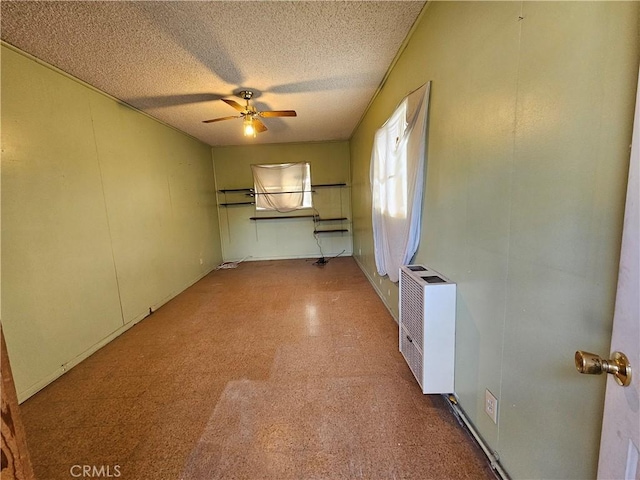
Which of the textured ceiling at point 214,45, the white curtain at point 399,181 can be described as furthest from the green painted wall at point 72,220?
the white curtain at point 399,181

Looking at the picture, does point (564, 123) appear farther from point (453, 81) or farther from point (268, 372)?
point (268, 372)

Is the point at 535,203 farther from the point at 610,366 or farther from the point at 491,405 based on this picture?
the point at 491,405

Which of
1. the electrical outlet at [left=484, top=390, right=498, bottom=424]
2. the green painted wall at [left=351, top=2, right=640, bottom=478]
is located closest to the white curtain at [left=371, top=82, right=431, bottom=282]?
the green painted wall at [left=351, top=2, right=640, bottom=478]

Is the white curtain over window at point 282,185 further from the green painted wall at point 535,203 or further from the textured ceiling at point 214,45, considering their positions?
the green painted wall at point 535,203

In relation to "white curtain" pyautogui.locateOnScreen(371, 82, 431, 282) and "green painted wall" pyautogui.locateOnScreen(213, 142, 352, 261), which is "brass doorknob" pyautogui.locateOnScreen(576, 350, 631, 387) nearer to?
"white curtain" pyautogui.locateOnScreen(371, 82, 431, 282)

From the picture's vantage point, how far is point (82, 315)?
2.32m

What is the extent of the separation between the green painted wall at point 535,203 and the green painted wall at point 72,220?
2948mm

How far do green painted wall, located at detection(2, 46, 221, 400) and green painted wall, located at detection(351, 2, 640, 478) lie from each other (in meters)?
2.95

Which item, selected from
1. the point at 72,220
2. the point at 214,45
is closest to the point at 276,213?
the point at 72,220

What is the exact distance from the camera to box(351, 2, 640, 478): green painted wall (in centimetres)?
70

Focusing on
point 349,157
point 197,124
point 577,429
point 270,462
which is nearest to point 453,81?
point 577,429

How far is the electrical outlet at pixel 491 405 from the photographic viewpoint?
1198 mm

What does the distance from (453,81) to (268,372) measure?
2.29m

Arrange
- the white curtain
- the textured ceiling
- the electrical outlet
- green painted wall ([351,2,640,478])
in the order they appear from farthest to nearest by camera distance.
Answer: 1. the white curtain
2. the textured ceiling
3. the electrical outlet
4. green painted wall ([351,2,640,478])
